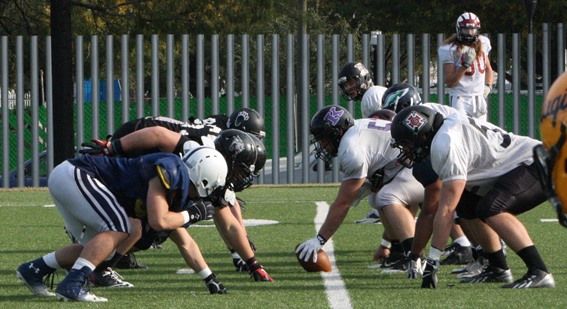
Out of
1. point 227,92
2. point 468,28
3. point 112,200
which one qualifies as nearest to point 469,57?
point 468,28

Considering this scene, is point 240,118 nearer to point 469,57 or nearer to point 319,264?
point 319,264

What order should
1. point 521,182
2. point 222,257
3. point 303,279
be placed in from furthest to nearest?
1. point 222,257
2. point 303,279
3. point 521,182

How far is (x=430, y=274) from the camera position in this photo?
24.3ft

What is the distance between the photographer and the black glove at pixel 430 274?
7.39 meters

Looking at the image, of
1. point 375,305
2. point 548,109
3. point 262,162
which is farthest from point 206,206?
point 548,109

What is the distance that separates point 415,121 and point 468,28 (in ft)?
12.5

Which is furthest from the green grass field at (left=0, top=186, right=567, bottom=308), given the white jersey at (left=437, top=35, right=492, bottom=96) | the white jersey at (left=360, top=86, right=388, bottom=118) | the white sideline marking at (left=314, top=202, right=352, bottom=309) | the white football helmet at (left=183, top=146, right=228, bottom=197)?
the white jersey at (left=437, top=35, right=492, bottom=96)

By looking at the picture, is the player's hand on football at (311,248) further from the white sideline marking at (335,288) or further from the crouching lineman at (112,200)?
the crouching lineman at (112,200)

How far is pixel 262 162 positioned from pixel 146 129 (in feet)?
3.68

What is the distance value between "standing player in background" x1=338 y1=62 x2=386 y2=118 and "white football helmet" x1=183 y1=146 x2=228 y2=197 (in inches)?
124

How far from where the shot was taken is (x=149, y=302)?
6996 mm

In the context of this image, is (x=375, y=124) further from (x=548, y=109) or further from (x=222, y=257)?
(x=548, y=109)

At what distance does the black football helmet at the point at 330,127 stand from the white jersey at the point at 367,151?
0.06 meters

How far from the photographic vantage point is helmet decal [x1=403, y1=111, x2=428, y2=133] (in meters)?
7.29
